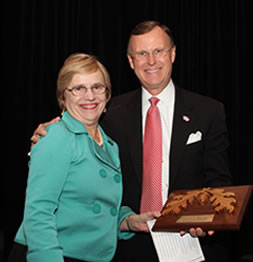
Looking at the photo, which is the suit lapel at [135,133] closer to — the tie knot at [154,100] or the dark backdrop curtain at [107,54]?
the tie knot at [154,100]

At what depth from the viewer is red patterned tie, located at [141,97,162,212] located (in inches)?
101

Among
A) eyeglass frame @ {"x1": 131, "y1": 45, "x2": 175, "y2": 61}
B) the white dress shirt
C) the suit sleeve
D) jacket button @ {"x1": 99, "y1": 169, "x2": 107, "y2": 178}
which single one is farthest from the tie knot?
jacket button @ {"x1": 99, "y1": 169, "x2": 107, "y2": 178}

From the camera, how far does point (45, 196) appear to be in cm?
181

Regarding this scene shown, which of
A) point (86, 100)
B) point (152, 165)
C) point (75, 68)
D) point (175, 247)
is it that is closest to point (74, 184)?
point (86, 100)

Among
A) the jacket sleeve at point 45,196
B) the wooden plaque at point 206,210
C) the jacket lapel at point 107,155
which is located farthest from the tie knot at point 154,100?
the jacket sleeve at point 45,196

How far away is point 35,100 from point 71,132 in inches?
95.3

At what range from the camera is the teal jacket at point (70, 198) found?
5.86 feet

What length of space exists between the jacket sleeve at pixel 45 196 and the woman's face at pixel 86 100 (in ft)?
0.80

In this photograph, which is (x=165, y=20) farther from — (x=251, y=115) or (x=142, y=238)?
(x=142, y=238)

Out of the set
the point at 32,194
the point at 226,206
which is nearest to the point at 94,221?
the point at 32,194

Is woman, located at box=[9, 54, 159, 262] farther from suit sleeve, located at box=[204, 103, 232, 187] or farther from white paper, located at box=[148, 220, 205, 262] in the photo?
suit sleeve, located at box=[204, 103, 232, 187]

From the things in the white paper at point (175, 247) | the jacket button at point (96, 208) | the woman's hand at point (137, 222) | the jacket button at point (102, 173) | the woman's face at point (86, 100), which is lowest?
the white paper at point (175, 247)

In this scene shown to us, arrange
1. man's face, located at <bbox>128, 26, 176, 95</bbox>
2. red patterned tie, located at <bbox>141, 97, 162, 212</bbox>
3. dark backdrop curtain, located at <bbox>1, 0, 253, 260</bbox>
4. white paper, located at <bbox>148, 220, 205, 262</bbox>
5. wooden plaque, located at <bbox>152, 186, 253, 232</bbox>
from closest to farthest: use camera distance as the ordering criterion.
A: wooden plaque, located at <bbox>152, 186, 253, 232</bbox>, white paper, located at <bbox>148, 220, 205, 262</bbox>, red patterned tie, located at <bbox>141, 97, 162, 212</bbox>, man's face, located at <bbox>128, 26, 176, 95</bbox>, dark backdrop curtain, located at <bbox>1, 0, 253, 260</bbox>

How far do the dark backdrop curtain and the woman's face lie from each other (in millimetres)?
2069
